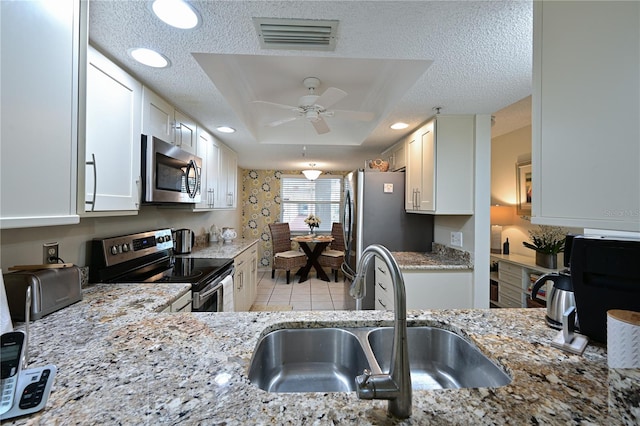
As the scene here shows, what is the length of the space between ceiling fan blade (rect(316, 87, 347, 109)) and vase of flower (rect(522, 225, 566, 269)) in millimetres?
2427

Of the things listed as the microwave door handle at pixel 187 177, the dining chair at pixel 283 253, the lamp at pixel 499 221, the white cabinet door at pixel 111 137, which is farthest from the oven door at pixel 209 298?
the lamp at pixel 499 221

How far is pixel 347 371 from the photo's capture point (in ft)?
3.48

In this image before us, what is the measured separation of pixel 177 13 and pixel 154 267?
→ 5.64ft

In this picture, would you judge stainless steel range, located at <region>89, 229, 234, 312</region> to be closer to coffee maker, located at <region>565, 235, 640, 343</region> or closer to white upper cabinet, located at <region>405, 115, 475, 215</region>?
coffee maker, located at <region>565, 235, 640, 343</region>

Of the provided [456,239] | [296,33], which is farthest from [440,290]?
[296,33]

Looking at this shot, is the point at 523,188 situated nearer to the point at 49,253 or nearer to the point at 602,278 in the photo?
the point at 602,278

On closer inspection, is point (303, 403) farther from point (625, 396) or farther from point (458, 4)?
point (458, 4)

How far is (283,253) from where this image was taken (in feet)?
16.4

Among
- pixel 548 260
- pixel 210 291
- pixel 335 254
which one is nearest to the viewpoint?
pixel 210 291

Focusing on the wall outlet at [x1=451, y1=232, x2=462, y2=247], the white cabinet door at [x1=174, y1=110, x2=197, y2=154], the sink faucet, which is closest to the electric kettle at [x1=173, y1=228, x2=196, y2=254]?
the white cabinet door at [x1=174, y1=110, x2=197, y2=154]

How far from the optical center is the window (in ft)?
19.2

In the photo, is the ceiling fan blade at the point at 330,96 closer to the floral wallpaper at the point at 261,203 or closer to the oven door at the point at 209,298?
the oven door at the point at 209,298

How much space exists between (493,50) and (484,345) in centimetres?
146

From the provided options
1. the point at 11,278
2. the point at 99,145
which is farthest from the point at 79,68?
the point at 11,278
